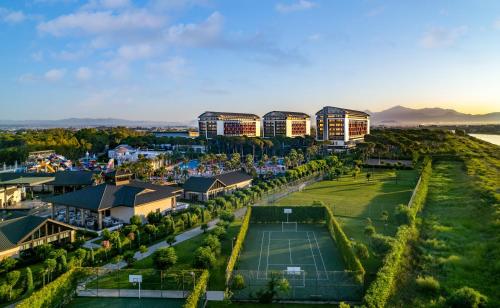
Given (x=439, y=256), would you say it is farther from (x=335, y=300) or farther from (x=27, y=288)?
(x=27, y=288)

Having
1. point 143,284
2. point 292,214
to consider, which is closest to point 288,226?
point 292,214

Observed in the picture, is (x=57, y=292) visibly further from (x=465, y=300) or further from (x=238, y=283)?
(x=465, y=300)

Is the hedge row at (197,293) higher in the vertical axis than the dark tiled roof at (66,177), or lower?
lower

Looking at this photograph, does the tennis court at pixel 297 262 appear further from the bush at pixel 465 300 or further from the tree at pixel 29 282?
the tree at pixel 29 282

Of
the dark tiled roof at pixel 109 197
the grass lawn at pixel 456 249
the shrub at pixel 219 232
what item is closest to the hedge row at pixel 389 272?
the grass lawn at pixel 456 249

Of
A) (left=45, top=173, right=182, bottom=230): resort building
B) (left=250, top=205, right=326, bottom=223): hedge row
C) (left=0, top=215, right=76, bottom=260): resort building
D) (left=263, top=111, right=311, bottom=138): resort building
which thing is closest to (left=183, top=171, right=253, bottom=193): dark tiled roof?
(left=45, top=173, right=182, bottom=230): resort building

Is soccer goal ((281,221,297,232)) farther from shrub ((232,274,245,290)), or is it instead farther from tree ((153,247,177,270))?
shrub ((232,274,245,290))
